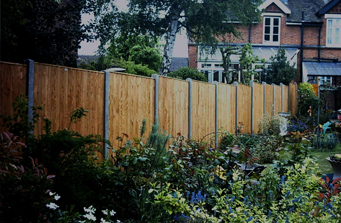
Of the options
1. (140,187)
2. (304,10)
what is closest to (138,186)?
(140,187)

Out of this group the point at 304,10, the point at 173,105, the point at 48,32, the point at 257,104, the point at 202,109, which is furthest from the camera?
the point at 304,10

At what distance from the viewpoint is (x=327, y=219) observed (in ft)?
10.3

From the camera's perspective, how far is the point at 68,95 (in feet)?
18.5

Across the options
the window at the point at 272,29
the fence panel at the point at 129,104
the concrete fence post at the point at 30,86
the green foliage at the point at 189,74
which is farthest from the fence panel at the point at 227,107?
the window at the point at 272,29

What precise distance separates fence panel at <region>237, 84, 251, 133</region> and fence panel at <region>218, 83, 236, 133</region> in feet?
1.85

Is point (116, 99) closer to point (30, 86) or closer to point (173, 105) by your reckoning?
point (30, 86)

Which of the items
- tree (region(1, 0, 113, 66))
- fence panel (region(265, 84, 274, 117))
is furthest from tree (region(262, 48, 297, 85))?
tree (region(1, 0, 113, 66))

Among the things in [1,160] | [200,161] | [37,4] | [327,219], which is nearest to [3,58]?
[37,4]

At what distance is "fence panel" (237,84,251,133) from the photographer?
12.8 metres

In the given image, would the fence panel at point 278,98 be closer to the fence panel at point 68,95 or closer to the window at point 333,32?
the window at point 333,32

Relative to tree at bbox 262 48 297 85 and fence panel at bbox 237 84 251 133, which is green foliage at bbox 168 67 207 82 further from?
tree at bbox 262 48 297 85

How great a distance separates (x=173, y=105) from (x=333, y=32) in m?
21.6

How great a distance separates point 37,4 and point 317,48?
73.2 ft

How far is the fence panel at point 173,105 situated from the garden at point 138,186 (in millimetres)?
2196
